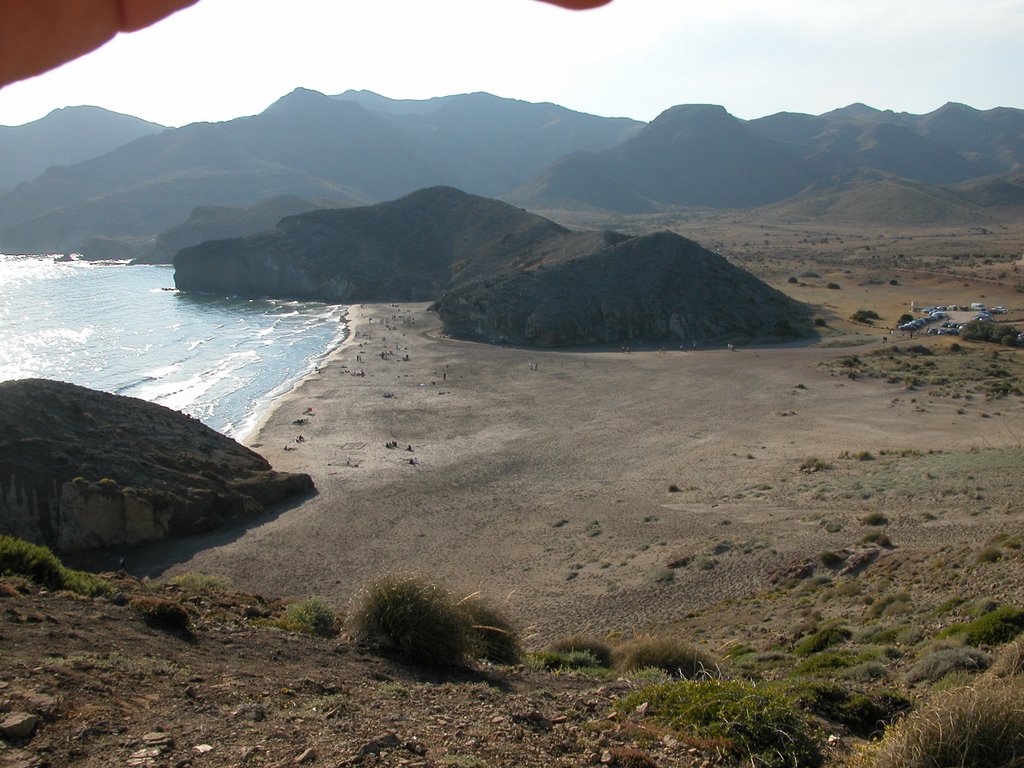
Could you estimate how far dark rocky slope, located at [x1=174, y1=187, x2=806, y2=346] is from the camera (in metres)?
63.2

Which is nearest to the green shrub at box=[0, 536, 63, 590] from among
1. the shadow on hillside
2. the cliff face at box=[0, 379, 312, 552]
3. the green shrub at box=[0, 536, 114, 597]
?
the green shrub at box=[0, 536, 114, 597]

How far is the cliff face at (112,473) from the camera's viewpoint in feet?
74.4

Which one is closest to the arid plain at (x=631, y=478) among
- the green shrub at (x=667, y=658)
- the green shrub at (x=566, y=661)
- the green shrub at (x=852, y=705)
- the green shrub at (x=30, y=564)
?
the green shrub at (x=566, y=661)

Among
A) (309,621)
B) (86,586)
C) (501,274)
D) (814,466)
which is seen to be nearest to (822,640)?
(309,621)

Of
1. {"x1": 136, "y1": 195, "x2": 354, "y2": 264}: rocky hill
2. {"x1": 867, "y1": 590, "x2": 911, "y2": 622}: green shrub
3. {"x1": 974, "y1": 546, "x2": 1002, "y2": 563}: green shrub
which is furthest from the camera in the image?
{"x1": 136, "y1": 195, "x2": 354, "y2": 264}: rocky hill

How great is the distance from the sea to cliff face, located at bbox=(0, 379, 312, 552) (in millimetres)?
8593

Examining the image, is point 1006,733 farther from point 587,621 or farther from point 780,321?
point 780,321

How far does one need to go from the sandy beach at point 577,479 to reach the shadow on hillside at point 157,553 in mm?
146

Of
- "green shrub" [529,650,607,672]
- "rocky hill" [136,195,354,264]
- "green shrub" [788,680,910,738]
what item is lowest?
"green shrub" [529,650,607,672]

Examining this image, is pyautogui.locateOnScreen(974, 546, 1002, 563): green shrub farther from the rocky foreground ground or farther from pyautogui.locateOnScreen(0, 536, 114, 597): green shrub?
pyautogui.locateOnScreen(0, 536, 114, 597): green shrub

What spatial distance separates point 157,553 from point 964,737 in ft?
72.8

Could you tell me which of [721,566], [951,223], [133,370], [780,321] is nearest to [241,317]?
[133,370]

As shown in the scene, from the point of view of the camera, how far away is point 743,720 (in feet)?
21.5

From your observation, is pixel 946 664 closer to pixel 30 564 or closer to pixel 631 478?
pixel 30 564
